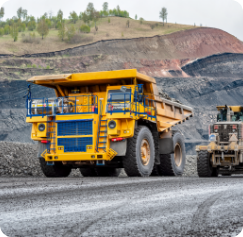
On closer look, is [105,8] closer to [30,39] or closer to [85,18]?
[85,18]

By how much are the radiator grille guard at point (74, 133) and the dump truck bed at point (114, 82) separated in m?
1.53

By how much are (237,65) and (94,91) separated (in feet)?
173

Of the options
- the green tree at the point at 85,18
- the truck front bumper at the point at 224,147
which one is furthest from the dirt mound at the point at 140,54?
the truck front bumper at the point at 224,147

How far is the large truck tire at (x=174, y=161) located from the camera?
15.3 m

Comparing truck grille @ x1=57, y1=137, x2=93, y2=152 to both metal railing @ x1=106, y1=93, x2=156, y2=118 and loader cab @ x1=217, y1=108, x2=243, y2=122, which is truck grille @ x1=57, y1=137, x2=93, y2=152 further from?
loader cab @ x1=217, y1=108, x2=243, y2=122

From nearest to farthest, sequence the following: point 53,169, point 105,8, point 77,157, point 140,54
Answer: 1. point 77,157
2. point 53,169
3. point 140,54
4. point 105,8

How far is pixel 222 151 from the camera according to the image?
43.0ft

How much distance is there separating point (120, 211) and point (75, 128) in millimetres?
6695

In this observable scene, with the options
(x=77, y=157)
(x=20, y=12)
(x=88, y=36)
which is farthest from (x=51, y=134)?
(x=20, y=12)

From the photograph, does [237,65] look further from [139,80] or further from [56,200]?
[56,200]

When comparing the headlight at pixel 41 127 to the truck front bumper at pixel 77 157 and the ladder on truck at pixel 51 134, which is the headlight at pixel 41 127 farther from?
the truck front bumper at pixel 77 157

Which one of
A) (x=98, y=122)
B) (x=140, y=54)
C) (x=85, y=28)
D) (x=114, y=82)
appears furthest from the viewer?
(x=85, y=28)

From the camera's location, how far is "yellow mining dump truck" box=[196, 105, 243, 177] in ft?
42.5

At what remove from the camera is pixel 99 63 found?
5875 cm
